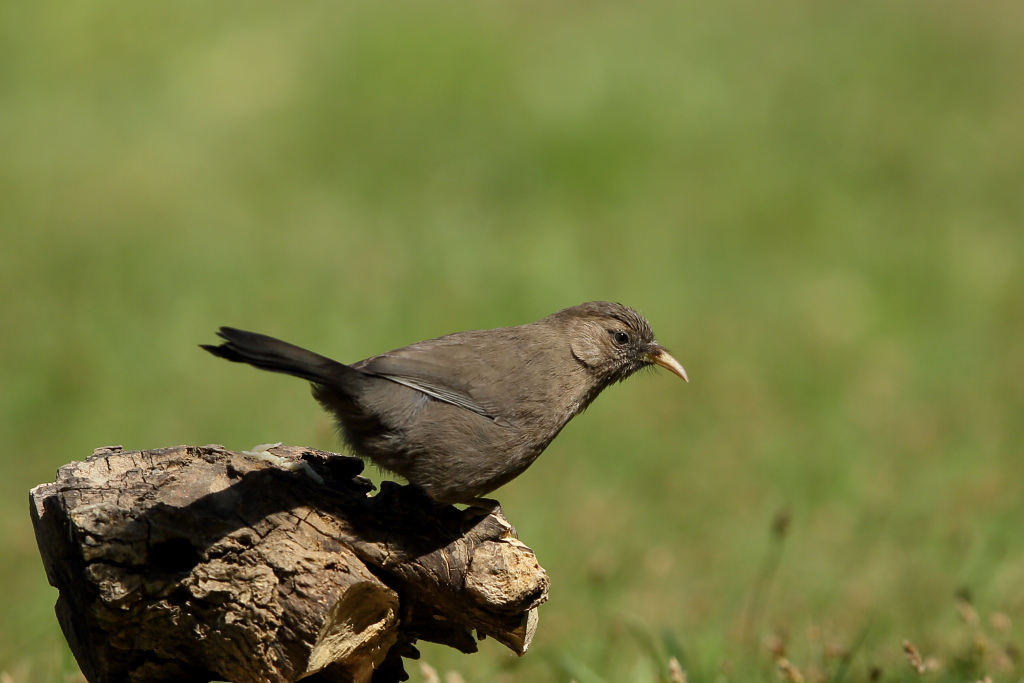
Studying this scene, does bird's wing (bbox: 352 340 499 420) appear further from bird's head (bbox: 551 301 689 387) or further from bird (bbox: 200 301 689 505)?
bird's head (bbox: 551 301 689 387)

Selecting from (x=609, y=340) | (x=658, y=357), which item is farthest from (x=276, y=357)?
(x=658, y=357)

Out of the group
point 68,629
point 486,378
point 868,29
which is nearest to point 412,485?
point 486,378

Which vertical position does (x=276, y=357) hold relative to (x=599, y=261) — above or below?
below

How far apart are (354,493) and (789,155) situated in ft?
27.1

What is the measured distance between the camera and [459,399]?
12.9ft

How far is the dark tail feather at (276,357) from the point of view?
10.4ft

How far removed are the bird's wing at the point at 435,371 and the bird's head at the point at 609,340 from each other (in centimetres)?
52

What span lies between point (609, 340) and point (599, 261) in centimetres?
508

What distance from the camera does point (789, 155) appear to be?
35.6 ft

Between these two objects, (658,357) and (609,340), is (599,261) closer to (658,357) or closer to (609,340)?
(658,357)

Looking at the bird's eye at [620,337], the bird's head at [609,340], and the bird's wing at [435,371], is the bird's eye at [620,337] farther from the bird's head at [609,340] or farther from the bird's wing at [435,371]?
the bird's wing at [435,371]

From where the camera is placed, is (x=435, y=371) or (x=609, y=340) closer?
(x=435, y=371)

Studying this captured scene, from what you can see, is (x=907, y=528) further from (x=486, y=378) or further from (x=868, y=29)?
(x=868, y=29)

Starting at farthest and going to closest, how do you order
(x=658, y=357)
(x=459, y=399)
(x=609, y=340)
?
(x=658, y=357), (x=609, y=340), (x=459, y=399)
